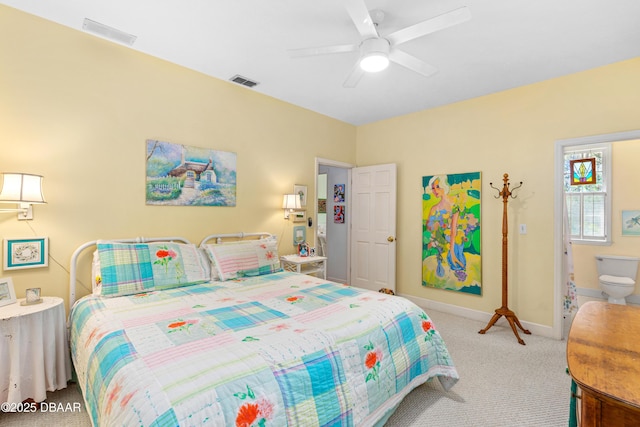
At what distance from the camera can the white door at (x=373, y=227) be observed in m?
4.54

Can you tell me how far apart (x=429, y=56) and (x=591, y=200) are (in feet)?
13.4

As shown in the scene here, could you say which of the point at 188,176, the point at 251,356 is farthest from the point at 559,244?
the point at 188,176

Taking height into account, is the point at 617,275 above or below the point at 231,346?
below

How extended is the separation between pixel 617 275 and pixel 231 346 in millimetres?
5601

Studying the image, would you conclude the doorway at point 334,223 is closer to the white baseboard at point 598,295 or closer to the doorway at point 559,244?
the doorway at point 559,244

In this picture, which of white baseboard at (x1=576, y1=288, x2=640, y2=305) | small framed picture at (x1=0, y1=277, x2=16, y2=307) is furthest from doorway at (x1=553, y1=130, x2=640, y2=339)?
small framed picture at (x1=0, y1=277, x2=16, y2=307)

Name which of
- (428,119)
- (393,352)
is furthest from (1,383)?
(428,119)

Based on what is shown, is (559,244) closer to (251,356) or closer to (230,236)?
(251,356)

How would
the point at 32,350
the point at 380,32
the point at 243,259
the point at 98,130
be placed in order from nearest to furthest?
the point at 32,350 < the point at 380,32 < the point at 98,130 < the point at 243,259

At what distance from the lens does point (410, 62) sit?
92.2 inches

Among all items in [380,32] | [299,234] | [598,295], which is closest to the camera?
[380,32]

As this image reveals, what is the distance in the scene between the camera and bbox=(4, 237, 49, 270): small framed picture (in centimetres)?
223

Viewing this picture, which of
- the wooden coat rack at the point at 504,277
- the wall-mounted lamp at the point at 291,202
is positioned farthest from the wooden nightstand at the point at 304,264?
the wooden coat rack at the point at 504,277

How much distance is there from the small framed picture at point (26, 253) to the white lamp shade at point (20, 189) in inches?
14.3
